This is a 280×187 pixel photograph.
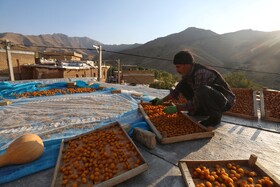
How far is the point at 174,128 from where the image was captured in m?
2.84

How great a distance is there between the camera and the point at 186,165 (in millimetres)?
1797

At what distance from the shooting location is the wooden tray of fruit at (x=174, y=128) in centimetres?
254

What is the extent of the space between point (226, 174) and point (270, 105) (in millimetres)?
3011

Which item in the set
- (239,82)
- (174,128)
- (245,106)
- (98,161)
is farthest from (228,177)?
(239,82)

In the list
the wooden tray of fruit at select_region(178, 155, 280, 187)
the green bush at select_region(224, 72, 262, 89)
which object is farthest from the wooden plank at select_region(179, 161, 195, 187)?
the green bush at select_region(224, 72, 262, 89)

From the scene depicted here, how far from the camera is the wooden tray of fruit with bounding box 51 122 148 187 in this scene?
1.66 metres

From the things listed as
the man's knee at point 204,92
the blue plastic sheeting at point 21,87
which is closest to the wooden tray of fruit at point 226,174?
the man's knee at point 204,92

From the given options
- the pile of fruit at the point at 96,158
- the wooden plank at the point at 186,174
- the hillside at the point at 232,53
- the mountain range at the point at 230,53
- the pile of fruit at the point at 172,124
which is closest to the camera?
the wooden plank at the point at 186,174

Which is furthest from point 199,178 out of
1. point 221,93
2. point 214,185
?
point 221,93

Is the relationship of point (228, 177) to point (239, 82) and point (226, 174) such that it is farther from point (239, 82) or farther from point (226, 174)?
point (239, 82)

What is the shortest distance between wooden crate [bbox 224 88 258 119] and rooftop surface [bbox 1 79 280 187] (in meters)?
0.32

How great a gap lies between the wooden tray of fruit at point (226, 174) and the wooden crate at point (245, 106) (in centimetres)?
209

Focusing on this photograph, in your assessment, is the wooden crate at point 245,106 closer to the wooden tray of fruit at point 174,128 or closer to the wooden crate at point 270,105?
the wooden crate at point 270,105

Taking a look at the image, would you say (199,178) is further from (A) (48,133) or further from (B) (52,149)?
(A) (48,133)
